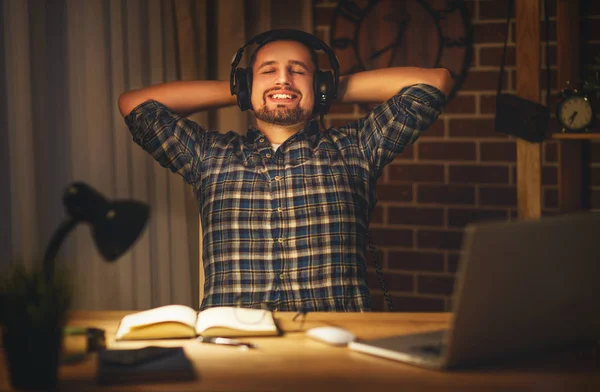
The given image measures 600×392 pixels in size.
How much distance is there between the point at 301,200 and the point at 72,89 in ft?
2.65

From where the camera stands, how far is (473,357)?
45.0 inches

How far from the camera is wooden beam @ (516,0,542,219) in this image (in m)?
1.96

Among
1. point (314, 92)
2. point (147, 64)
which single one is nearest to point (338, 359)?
point (314, 92)

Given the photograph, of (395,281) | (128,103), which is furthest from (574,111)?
(128,103)

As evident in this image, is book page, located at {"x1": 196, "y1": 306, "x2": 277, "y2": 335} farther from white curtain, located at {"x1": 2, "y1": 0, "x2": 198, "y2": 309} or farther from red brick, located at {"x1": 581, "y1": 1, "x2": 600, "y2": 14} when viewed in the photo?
red brick, located at {"x1": 581, "y1": 1, "x2": 600, "y2": 14}

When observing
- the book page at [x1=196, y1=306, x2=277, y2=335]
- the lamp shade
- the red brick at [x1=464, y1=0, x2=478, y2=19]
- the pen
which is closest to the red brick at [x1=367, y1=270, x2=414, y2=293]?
the red brick at [x1=464, y1=0, x2=478, y2=19]

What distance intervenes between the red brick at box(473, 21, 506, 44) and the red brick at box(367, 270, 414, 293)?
0.88 metres

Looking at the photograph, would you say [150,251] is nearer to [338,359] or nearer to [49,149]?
[49,149]

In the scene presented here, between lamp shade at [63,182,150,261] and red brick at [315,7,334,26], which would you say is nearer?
lamp shade at [63,182,150,261]

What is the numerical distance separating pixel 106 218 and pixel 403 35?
1.85 meters

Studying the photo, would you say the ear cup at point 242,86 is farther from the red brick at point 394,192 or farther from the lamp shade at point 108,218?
the lamp shade at point 108,218

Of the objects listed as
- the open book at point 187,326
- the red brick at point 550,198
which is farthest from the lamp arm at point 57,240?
the red brick at point 550,198

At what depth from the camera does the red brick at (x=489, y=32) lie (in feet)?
8.68

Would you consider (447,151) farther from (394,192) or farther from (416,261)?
(416,261)
